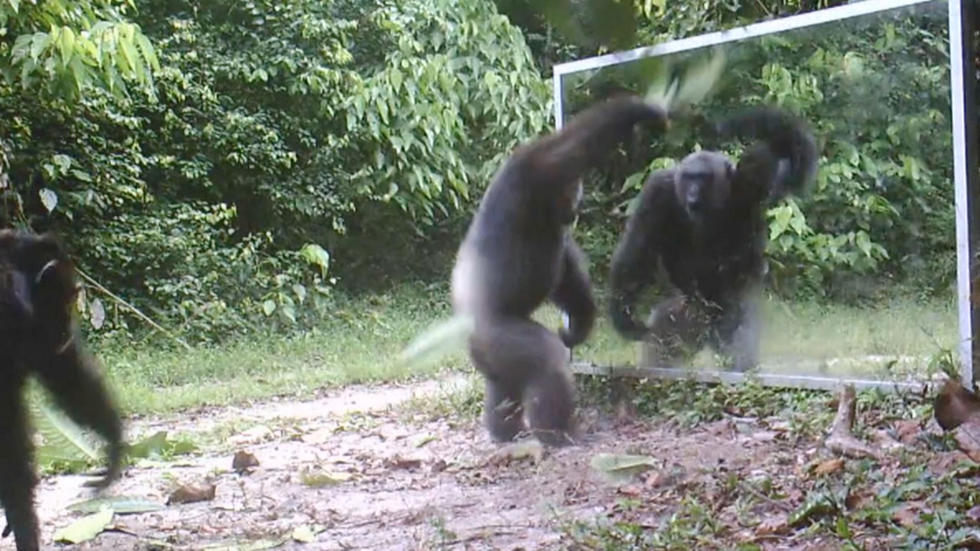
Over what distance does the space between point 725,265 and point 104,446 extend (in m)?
1.79

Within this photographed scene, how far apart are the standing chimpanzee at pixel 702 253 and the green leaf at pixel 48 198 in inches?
60.3

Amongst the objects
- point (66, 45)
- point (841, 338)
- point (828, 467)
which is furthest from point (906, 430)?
point (66, 45)

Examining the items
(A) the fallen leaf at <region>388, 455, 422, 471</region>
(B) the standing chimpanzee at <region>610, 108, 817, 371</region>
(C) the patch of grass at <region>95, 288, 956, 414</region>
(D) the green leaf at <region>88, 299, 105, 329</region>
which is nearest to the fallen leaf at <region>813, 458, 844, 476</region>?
(C) the patch of grass at <region>95, 288, 956, 414</region>

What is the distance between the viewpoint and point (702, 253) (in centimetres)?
311

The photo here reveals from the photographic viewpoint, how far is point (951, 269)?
2668mm

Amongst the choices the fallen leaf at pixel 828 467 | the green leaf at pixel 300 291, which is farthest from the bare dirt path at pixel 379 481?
the green leaf at pixel 300 291

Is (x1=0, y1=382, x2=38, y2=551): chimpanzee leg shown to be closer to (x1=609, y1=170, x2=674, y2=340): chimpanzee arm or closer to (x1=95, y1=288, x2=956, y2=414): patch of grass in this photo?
(x1=95, y1=288, x2=956, y2=414): patch of grass

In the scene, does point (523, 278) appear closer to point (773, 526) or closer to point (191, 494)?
point (191, 494)

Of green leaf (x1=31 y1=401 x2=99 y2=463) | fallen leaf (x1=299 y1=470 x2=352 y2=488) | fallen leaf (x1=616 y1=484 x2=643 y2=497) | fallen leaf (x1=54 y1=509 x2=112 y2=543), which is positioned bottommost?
fallen leaf (x1=299 y1=470 x2=352 y2=488)

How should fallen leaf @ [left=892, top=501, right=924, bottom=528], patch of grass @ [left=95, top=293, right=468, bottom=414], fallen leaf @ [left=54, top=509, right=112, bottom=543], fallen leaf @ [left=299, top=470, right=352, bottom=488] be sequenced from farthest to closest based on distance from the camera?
patch of grass @ [left=95, top=293, right=468, bottom=414] → fallen leaf @ [left=299, top=470, right=352, bottom=488] → fallen leaf @ [left=54, top=509, right=112, bottom=543] → fallen leaf @ [left=892, top=501, right=924, bottom=528]

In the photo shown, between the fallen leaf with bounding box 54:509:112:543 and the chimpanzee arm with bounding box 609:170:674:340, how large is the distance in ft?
5.31

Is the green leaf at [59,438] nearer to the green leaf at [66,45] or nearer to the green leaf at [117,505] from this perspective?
the green leaf at [117,505]

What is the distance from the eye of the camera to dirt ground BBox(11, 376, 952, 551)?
180 centimetres

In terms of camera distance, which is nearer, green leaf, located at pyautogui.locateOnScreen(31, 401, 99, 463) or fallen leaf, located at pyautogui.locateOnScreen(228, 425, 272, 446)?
green leaf, located at pyautogui.locateOnScreen(31, 401, 99, 463)
